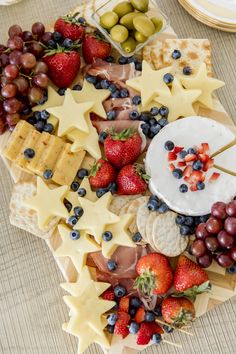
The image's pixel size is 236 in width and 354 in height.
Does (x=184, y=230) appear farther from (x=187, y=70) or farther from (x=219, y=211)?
(x=187, y=70)

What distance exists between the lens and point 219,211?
6.08ft

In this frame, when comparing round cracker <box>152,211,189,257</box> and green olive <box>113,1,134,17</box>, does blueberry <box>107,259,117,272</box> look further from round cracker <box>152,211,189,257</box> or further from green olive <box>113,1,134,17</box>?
green olive <box>113,1,134,17</box>

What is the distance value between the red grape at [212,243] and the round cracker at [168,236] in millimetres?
111

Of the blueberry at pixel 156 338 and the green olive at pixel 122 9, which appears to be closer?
the blueberry at pixel 156 338

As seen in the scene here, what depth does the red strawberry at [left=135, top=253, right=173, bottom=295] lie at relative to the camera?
1.84 metres

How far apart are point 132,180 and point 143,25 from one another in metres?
0.55

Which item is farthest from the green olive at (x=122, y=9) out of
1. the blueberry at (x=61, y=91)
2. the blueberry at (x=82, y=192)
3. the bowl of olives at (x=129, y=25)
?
the blueberry at (x=82, y=192)

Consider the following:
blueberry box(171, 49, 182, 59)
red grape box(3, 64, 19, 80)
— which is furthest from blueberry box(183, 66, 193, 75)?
red grape box(3, 64, 19, 80)

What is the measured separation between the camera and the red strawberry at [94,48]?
2117 mm

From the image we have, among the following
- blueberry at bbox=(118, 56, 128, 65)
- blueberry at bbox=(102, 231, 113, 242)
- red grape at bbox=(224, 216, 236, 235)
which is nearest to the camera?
red grape at bbox=(224, 216, 236, 235)

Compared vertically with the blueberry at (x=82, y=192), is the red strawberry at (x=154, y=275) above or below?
below

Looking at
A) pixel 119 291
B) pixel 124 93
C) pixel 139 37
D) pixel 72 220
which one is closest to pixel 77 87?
pixel 124 93

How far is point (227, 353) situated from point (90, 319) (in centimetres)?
49

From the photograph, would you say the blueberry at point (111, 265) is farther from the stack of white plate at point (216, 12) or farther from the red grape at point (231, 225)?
the stack of white plate at point (216, 12)
